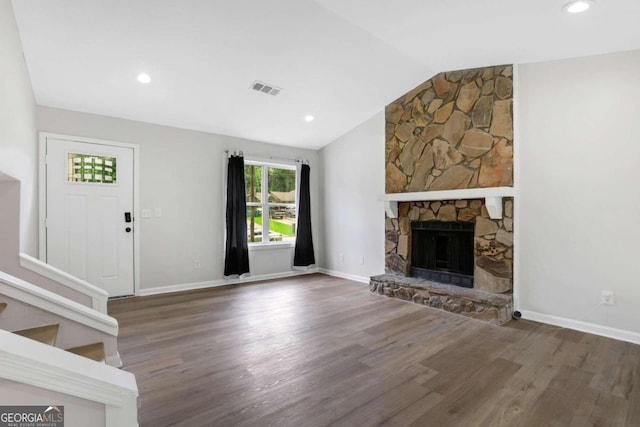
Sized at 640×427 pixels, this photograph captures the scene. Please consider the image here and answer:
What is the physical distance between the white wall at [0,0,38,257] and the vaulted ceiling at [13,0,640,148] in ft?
0.92

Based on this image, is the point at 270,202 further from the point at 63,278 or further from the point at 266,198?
the point at 63,278

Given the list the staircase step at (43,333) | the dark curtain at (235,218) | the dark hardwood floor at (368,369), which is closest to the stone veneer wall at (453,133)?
the dark hardwood floor at (368,369)

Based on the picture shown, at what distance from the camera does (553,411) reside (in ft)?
5.86

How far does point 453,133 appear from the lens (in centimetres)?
395

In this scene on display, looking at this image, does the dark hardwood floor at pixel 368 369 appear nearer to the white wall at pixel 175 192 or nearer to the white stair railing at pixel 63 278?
the white stair railing at pixel 63 278

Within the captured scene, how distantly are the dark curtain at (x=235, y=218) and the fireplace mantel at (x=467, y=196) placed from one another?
2223 millimetres

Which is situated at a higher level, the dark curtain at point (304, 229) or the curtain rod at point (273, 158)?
the curtain rod at point (273, 158)

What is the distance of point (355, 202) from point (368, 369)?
10.9 ft

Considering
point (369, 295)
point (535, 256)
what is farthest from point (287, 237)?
point (535, 256)

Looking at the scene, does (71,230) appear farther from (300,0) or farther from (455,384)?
(455,384)

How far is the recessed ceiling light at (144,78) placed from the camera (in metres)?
3.34

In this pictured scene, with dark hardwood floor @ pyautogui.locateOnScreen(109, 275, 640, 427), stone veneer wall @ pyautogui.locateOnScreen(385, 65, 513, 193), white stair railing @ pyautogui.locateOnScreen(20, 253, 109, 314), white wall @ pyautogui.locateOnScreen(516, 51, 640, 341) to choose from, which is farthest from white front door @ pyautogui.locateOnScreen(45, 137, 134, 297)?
white wall @ pyautogui.locateOnScreen(516, 51, 640, 341)

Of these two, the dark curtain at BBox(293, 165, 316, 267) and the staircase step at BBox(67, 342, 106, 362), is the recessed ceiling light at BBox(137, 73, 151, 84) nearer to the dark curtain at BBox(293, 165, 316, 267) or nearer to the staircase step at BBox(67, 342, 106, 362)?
the staircase step at BBox(67, 342, 106, 362)

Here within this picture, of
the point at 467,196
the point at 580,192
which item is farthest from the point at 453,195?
the point at 580,192
